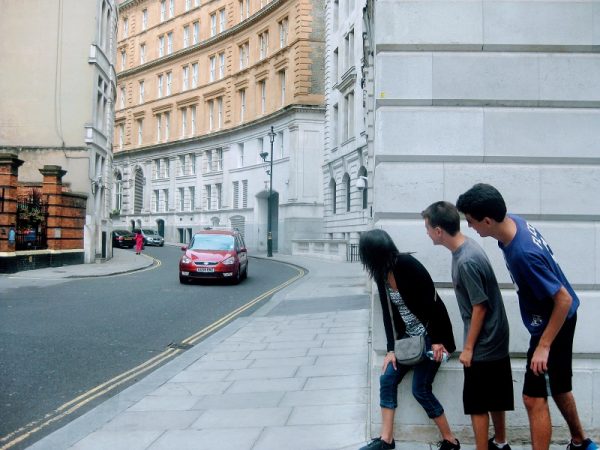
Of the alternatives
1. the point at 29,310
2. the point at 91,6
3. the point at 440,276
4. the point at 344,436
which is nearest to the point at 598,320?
the point at 440,276

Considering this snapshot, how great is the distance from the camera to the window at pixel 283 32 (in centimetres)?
4591

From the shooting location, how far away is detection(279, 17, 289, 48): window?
45906mm

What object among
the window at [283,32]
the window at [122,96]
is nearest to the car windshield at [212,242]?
the window at [283,32]

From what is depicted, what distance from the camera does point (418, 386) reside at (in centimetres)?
456

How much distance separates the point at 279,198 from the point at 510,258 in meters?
41.9

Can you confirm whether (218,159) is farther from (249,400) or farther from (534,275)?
(534,275)

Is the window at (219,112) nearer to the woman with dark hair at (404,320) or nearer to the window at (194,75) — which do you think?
the window at (194,75)

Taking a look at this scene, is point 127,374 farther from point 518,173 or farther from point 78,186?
point 78,186

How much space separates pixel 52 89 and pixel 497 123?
2701cm

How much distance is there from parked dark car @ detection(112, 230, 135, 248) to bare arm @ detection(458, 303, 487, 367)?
43253 mm

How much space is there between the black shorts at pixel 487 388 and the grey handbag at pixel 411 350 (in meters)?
0.33

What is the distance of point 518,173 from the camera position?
16.8 feet

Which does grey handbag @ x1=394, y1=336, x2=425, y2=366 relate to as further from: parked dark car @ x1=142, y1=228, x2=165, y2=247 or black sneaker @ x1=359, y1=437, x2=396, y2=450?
parked dark car @ x1=142, y1=228, x2=165, y2=247

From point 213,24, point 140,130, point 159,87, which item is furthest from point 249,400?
point 140,130
